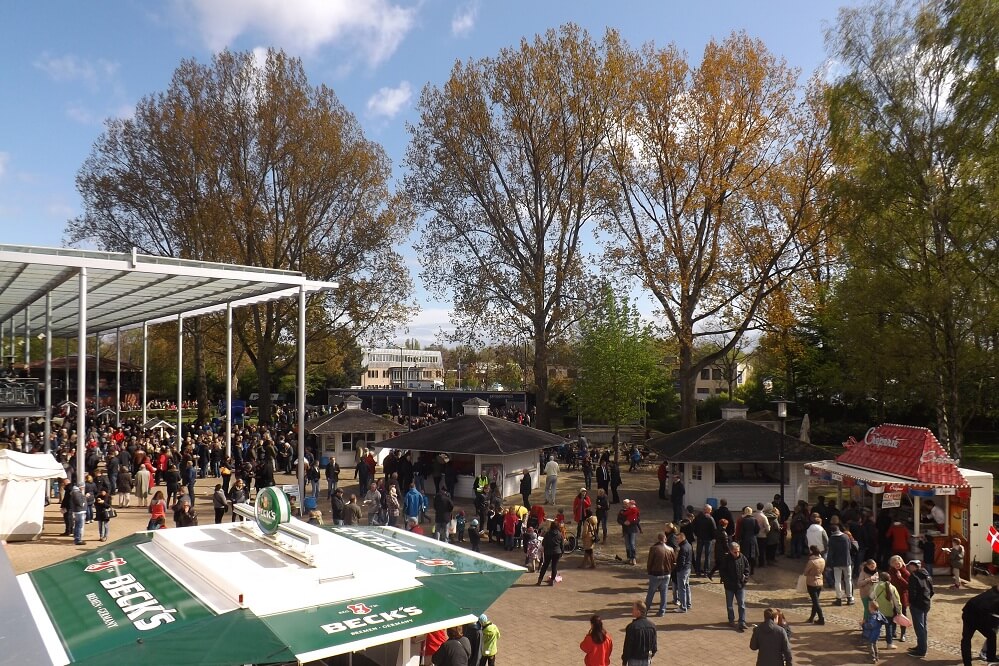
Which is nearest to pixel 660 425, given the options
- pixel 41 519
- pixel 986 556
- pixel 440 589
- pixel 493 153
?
pixel 493 153

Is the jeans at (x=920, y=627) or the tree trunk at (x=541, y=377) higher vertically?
the tree trunk at (x=541, y=377)

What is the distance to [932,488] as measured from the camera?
14422 millimetres

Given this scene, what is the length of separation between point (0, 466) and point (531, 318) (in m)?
21.3

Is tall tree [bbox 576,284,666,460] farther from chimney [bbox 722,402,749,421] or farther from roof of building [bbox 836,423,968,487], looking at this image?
roof of building [bbox 836,423,968,487]

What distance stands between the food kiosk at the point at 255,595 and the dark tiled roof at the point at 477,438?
1331 cm

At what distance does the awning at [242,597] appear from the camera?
5070 millimetres

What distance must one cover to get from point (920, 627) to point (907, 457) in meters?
6.01

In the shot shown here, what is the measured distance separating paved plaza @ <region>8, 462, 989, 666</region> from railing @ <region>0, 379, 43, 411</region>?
7.18 meters

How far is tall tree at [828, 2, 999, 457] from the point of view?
20.5m

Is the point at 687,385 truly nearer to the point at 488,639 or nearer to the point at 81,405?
the point at 81,405

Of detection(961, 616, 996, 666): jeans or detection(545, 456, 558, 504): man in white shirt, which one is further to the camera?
detection(545, 456, 558, 504): man in white shirt

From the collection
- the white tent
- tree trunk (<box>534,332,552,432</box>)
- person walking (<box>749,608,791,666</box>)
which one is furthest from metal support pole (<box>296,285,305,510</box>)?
tree trunk (<box>534,332,552,432</box>)

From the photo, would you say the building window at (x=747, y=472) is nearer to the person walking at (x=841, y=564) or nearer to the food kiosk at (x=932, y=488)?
the food kiosk at (x=932, y=488)

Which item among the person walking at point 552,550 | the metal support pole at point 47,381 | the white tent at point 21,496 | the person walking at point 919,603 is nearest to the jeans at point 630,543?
the person walking at point 552,550
